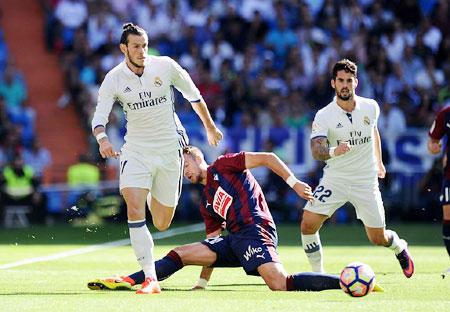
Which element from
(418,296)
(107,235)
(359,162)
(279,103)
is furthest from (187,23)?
(418,296)

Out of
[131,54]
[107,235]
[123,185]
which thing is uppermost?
[131,54]

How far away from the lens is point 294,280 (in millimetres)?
10945

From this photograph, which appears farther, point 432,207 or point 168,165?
point 432,207

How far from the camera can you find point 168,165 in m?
12.0

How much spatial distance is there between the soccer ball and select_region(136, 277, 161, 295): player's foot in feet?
5.77

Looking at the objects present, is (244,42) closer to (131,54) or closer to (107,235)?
(107,235)

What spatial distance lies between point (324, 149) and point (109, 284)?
263 cm

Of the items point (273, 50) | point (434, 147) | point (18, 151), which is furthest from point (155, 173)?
point (273, 50)

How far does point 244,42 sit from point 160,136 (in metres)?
14.7

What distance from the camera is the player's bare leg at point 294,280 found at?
10.9 metres

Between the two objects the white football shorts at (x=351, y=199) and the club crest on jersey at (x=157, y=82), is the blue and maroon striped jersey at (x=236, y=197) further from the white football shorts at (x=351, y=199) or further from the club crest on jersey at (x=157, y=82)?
the white football shorts at (x=351, y=199)

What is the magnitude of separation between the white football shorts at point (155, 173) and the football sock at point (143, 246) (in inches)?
Result: 17.1

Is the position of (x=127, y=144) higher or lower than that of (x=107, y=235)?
higher

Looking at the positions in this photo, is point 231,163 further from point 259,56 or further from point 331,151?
point 259,56
